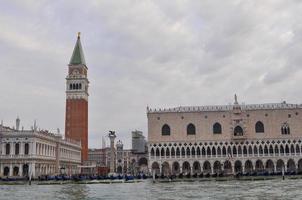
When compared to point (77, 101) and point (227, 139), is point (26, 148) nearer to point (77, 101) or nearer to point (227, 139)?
point (77, 101)

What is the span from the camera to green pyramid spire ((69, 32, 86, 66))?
92.6 metres

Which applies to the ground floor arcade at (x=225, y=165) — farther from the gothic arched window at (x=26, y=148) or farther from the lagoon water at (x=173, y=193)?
the lagoon water at (x=173, y=193)

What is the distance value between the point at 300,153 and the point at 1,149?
46.7m

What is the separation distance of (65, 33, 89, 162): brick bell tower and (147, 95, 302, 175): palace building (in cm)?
2368

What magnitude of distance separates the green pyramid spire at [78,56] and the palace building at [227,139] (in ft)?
98.5

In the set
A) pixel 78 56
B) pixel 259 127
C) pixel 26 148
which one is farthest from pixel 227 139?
pixel 78 56

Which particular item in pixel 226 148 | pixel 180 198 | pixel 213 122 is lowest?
pixel 180 198

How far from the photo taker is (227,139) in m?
68.4

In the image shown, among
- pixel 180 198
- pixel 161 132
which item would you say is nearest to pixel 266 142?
pixel 161 132

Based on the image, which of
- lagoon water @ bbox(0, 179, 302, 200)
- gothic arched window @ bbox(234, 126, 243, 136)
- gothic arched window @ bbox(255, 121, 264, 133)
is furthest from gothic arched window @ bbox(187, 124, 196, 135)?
lagoon water @ bbox(0, 179, 302, 200)

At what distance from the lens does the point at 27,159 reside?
6141 centimetres

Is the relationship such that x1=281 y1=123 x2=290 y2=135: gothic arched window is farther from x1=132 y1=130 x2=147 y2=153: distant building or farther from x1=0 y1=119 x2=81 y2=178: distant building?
x1=0 y1=119 x2=81 y2=178: distant building

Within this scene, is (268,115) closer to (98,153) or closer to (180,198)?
(180,198)

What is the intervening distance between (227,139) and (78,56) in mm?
41760
